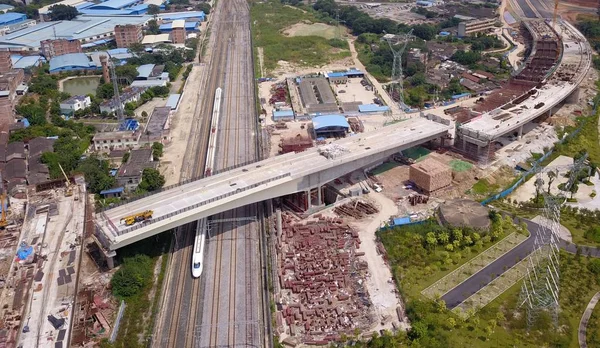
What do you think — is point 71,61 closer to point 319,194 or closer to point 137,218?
point 137,218

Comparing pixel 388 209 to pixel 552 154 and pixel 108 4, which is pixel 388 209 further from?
pixel 108 4

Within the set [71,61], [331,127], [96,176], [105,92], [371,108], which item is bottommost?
Answer: [371,108]

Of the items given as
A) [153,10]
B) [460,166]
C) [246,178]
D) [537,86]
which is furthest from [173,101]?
[153,10]

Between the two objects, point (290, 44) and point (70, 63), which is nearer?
point (70, 63)

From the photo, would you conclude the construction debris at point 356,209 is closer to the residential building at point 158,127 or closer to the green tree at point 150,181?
the green tree at point 150,181

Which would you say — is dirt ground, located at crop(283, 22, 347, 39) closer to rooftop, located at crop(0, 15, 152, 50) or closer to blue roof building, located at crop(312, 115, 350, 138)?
rooftop, located at crop(0, 15, 152, 50)

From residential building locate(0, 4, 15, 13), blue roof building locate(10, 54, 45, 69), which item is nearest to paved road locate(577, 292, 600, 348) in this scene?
blue roof building locate(10, 54, 45, 69)

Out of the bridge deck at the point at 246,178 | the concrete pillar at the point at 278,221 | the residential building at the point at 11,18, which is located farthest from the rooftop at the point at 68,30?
the concrete pillar at the point at 278,221
